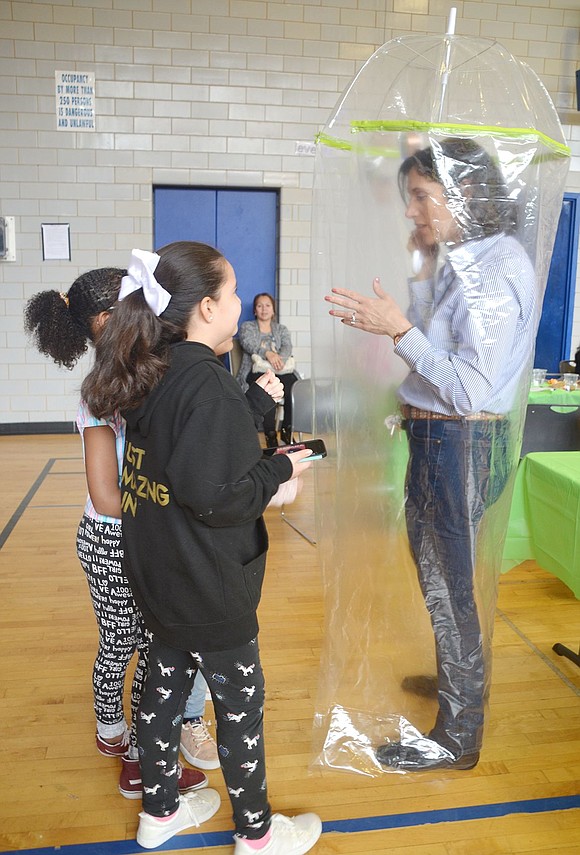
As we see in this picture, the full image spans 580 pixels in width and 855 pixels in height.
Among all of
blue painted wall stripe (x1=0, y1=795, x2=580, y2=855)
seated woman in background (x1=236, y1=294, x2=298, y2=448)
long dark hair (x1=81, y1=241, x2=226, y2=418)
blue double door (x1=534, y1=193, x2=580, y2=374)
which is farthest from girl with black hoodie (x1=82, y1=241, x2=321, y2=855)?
blue double door (x1=534, y1=193, x2=580, y2=374)

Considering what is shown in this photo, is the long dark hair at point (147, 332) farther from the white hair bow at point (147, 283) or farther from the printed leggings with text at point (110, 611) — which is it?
the printed leggings with text at point (110, 611)

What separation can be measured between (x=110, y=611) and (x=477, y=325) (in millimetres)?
996

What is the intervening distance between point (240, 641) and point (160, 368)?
20.4 inches

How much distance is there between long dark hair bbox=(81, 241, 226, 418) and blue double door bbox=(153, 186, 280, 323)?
4907 mm

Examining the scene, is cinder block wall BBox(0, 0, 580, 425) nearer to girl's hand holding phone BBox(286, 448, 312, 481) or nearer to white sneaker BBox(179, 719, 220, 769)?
Result: white sneaker BBox(179, 719, 220, 769)

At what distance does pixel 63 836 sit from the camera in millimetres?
1574

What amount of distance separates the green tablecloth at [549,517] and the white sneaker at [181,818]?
1179mm

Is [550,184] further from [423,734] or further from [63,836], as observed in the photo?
[63,836]

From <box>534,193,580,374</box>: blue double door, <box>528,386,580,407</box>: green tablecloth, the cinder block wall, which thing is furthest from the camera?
<box>534,193,580,374</box>: blue double door

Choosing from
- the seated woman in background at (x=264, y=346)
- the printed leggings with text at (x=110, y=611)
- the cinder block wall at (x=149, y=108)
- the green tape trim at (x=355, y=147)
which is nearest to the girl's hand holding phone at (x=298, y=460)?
the printed leggings with text at (x=110, y=611)

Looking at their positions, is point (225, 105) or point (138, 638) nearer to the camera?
point (138, 638)

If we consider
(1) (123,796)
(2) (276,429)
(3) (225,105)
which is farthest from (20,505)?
(3) (225,105)

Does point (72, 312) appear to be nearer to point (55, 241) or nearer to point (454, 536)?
point (454, 536)

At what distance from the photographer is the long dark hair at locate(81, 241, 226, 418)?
4.14ft
